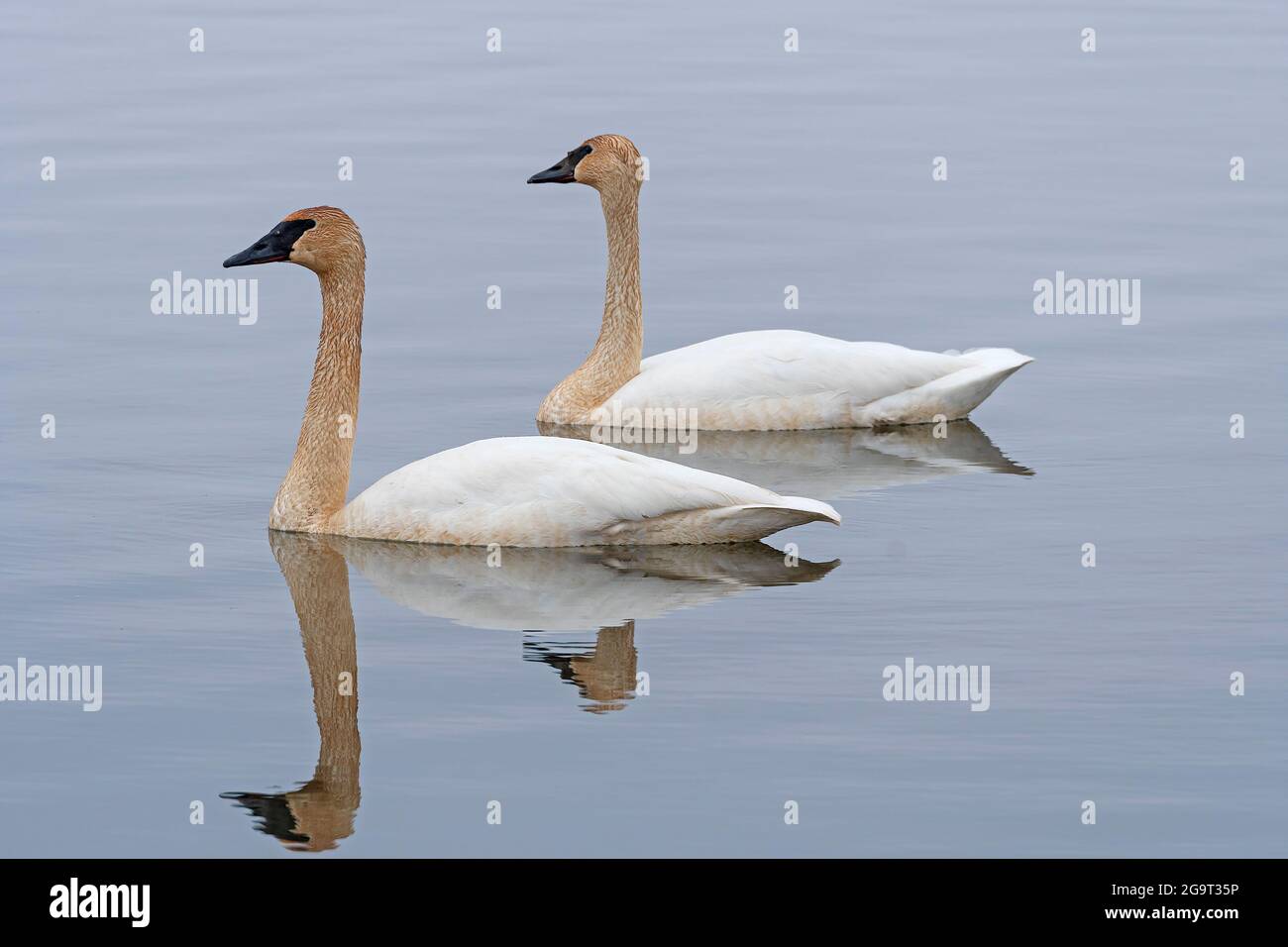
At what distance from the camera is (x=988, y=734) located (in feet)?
34.6

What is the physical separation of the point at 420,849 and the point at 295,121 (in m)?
19.4

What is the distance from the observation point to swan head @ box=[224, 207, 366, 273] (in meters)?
14.2

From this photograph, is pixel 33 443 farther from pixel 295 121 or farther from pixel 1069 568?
pixel 295 121

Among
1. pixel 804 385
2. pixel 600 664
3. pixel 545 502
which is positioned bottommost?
pixel 600 664

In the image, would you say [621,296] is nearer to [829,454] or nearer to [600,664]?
[829,454]

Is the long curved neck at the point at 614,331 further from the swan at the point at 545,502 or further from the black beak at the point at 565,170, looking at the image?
the swan at the point at 545,502

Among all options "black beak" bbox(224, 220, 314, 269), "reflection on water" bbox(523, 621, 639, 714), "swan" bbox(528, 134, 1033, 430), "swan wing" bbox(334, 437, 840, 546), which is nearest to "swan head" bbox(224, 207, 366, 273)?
"black beak" bbox(224, 220, 314, 269)

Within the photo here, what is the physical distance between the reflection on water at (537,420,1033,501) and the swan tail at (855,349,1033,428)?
0.25ft

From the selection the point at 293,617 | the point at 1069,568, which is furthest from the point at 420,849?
the point at 1069,568

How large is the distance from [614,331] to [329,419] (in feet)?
12.6

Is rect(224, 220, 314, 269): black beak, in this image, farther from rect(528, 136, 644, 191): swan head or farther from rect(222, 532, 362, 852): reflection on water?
rect(528, 136, 644, 191): swan head

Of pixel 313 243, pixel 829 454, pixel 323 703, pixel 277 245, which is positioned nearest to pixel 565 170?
pixel 829 454

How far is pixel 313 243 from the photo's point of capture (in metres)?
14.2

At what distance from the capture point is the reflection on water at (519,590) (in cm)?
1121
